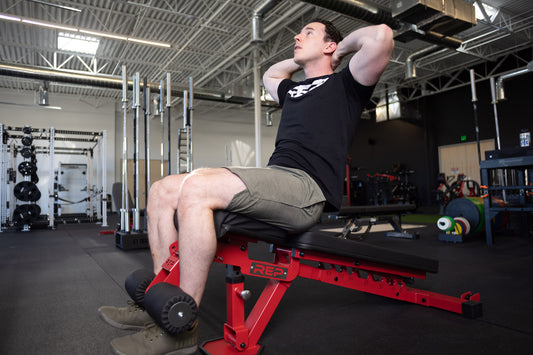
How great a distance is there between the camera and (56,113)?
394 inches

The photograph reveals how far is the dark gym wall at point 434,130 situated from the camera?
832 centimetres

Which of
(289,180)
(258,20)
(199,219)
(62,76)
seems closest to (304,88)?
(289,180)

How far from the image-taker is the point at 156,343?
0.94 meters

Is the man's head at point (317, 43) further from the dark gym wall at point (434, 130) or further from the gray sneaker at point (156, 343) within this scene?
the dark gym wall at point (434, 130)

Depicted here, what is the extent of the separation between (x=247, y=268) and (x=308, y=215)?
257 mm

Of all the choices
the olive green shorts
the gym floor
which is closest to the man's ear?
the olive green shorts

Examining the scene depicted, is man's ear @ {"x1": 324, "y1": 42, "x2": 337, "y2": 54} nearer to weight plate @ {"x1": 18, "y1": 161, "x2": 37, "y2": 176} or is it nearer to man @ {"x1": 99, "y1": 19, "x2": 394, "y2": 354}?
man @ {"x1": 99, "y1": 19, "x2": 394, "y2": 354}

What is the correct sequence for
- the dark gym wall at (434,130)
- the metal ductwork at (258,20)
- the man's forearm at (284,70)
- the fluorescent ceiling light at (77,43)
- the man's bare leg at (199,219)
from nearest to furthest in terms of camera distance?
the man's bare leg at (199,219) < the man's forearm at (284,70) < the metal ductwork at (258,20) < the fluorescent ceiling light at (77,43) < the dark gym wall at (434,130)

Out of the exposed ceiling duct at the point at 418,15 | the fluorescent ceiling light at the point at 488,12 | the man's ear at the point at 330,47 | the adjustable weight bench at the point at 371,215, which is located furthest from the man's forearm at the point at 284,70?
the fluorescent ceiling light at the point at 488,12

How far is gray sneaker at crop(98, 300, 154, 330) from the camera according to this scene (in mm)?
1253

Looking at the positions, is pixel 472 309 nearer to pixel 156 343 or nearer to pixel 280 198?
pixel 280 198

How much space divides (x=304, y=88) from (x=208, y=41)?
6843mm

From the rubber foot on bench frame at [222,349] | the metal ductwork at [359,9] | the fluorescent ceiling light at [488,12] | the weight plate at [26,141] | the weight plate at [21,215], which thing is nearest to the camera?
the rubber foot on bench frame at [222,349]

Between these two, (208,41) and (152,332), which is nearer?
(152,332)
